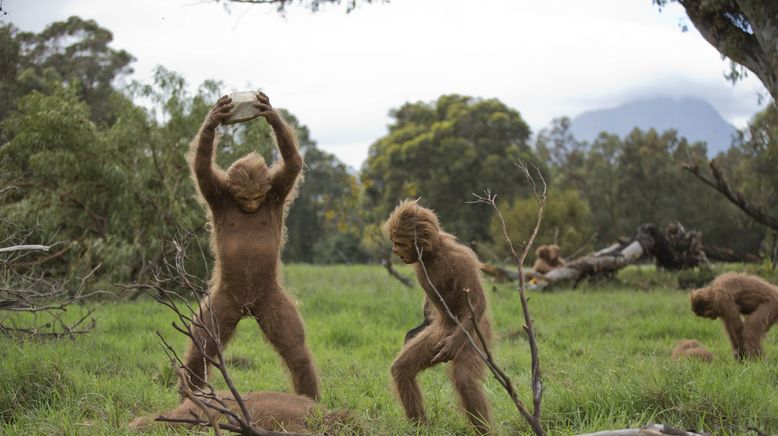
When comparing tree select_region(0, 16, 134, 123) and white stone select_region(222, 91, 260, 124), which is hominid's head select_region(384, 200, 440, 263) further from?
tree select_region(0, 16, 134, 123)

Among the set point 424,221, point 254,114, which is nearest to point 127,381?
point 254,114

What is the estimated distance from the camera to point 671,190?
35.2m

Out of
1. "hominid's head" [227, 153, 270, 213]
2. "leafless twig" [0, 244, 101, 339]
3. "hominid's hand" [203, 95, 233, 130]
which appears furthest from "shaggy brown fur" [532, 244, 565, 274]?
"hominid's hand" [203, 95, 233, 130]

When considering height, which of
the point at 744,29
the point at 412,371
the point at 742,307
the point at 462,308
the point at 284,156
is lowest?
the point at 742,307

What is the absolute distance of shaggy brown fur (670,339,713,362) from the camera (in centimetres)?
690

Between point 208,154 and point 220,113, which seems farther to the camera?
point 208,154

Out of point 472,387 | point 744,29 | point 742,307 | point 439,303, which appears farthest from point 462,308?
point 744,29

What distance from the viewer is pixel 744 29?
8.55 m

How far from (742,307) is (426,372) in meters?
3.43

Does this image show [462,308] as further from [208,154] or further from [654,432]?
[208,154]

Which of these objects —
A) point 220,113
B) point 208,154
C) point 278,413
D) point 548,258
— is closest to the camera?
point 278,413

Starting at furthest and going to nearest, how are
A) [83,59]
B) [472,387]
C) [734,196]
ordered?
[83,59] → [734,196] → [472,387]

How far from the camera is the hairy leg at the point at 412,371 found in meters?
4.80

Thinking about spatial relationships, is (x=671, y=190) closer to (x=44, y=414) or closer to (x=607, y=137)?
(x=607, y=137)
